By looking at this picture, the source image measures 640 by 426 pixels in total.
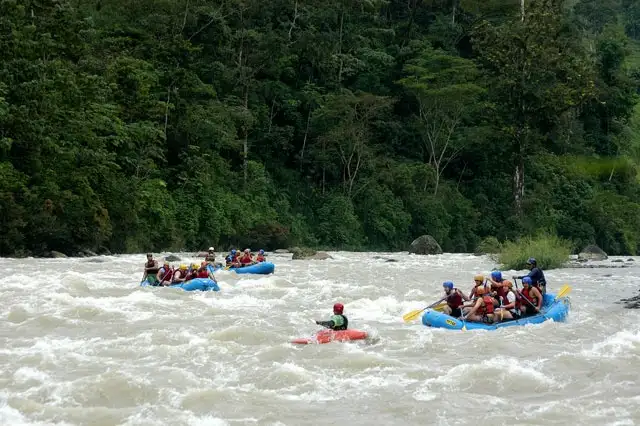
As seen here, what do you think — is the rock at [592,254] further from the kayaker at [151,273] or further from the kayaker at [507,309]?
the kayaker at [151,273]

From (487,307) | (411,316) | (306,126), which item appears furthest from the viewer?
(306,126)

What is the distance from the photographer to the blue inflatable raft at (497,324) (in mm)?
12836

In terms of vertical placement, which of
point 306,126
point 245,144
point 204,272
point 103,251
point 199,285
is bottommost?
point 103,251

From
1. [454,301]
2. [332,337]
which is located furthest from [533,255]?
[332,337]

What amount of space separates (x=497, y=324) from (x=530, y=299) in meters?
1.57

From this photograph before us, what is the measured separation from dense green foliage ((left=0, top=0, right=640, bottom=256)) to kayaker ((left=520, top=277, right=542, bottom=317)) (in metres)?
16.7

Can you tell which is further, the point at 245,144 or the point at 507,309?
the point at 245,144

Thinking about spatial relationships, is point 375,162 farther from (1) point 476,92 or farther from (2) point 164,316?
(2) point 164,316

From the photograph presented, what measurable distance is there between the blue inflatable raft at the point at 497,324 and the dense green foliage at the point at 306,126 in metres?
16.1

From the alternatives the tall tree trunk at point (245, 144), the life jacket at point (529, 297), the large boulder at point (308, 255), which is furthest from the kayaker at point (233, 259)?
the tall tree trunk at point (245, 144)

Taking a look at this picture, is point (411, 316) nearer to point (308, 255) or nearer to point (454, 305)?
point (454, 305)

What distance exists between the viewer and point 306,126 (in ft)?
131

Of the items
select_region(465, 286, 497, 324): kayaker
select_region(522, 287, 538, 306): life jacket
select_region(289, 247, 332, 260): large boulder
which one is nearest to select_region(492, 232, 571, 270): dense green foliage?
select_region(289, 247, 332, 260): large boulder

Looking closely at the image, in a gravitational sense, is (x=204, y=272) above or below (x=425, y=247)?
above
